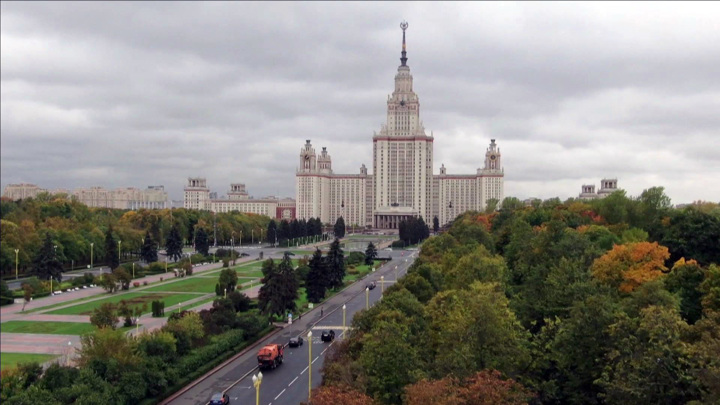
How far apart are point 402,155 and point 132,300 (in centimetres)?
10936

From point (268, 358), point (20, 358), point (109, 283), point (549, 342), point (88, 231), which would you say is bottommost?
point (20, 358)

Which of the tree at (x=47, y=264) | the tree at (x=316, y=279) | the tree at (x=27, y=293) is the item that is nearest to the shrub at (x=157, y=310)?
the tree at (x=316, y=279)

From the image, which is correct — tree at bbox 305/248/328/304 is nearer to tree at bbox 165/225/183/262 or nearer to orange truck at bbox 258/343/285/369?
orange truck at bbox 258/343/285/369

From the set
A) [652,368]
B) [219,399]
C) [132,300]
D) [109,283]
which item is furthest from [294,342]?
[109,283]

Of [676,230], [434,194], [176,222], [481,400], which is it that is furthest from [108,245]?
[434,194]

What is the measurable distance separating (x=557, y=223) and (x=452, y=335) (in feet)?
78.1

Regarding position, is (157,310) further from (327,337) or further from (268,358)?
(268,358)

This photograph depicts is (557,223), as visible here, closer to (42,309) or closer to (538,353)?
(538,353)

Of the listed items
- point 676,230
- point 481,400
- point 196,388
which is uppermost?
point 676,230

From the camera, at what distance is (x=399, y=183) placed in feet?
494

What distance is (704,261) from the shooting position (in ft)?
108

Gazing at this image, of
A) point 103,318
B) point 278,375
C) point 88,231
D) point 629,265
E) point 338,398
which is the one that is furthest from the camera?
point 88,231

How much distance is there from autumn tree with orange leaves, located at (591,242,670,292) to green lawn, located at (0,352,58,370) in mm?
25142

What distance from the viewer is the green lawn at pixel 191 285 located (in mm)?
A: 50834
